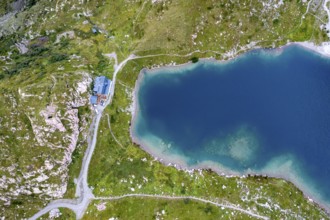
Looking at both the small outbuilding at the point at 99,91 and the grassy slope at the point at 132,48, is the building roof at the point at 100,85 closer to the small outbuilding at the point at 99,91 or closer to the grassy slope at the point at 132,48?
the small outbuilding at the point at 99,91

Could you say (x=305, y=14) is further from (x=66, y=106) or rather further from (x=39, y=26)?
(x=39, y=26)

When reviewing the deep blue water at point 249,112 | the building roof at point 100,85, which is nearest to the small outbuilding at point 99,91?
the building roof at point 100,85

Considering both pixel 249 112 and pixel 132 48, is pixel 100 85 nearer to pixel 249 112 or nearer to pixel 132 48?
pixel 132 48

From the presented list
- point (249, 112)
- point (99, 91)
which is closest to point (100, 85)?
point (99, 91)

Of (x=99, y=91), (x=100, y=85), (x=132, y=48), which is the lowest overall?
(x=99, y=91)

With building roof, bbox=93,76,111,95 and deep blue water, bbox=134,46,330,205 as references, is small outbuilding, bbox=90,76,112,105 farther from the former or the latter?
deep blue water, bbox=134,46,330,205
